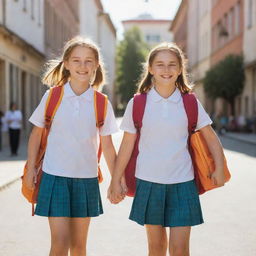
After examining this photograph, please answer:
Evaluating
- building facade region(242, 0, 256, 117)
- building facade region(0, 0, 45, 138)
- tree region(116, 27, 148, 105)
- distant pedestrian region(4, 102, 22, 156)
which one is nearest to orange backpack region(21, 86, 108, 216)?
distant pedestrian region(4, 102, 22, 156)

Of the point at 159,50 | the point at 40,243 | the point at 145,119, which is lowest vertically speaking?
the point at 40,243

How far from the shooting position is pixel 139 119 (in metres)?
4.39

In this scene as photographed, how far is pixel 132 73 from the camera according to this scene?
87.2 metres

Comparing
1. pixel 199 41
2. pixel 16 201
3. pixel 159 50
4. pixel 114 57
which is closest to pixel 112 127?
pixel 159 50

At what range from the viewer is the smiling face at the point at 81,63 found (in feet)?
15.0

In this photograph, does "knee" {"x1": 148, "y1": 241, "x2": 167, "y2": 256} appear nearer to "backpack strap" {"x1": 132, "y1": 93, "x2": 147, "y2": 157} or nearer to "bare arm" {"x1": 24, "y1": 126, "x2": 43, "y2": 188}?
"backpack strap" {"x1": 132, "y1": 93, "x2": 147, "y2": 157}

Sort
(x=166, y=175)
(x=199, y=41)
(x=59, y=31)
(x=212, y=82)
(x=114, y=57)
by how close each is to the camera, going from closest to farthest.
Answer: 1. (x=166, y=175)
2. (x=212, y=82)
3. (x=59, y=31)
4. (x=199, y=41)
5. (x=114, y=57)

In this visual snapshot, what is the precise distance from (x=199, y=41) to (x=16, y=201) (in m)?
53.5

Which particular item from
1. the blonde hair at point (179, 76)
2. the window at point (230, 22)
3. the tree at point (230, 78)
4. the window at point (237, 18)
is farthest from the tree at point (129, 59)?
the blonde hair at point (179, 76)

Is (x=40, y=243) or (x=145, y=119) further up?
(x=145, y=119)

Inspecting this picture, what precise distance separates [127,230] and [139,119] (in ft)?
9.91

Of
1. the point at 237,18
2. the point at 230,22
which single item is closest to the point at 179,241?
the point at 237,18

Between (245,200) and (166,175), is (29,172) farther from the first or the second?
(245,200)

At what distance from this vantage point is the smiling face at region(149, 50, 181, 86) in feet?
14.6
